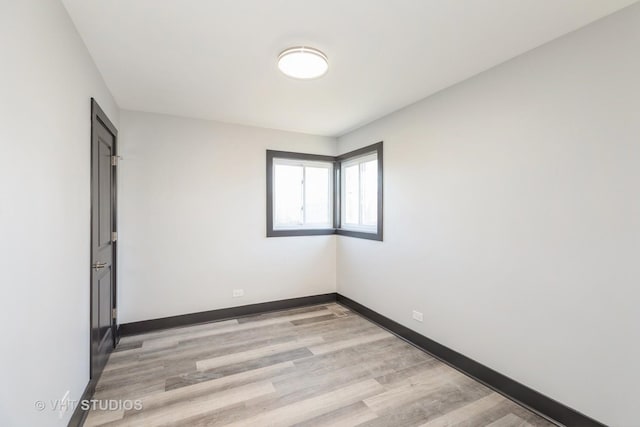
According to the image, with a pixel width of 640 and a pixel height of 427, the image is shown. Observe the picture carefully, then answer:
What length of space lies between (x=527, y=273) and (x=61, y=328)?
303 cm

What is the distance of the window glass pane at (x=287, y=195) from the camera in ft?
14.0

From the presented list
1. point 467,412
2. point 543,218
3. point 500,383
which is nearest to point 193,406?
point 467,412

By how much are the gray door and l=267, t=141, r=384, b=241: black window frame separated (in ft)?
5.88

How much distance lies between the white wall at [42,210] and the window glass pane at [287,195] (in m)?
2.43

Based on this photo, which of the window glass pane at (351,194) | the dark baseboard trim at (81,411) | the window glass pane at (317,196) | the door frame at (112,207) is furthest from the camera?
the window glass pane at (317,196)

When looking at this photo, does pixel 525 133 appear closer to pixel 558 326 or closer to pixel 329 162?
pixel 558 326

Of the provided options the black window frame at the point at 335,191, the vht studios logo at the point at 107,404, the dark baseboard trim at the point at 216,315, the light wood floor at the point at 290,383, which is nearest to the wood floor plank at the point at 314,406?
the light wood floor at the point at 290,383

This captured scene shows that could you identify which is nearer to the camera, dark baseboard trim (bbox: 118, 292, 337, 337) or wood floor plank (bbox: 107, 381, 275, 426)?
wood floor plank (bbox: 107, 381, 275, 426)

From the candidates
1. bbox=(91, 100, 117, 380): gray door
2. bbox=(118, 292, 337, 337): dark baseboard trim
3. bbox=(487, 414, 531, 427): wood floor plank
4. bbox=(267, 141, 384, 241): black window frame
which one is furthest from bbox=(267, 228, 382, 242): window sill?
bbox=(487, 414, 531, 427): wood floor plank

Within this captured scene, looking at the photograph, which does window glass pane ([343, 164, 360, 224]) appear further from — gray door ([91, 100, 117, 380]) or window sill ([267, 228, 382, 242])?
gray door ([91, 100, 117, 380])

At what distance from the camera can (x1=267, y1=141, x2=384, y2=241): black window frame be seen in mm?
3654

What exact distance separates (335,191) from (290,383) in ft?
9.33

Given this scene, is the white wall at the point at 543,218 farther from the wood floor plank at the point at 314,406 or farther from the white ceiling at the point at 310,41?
the wood floor plank at the point at 314,406

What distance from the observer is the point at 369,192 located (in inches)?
157
